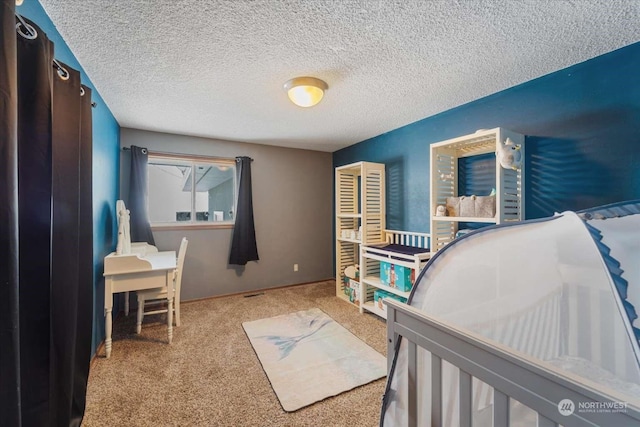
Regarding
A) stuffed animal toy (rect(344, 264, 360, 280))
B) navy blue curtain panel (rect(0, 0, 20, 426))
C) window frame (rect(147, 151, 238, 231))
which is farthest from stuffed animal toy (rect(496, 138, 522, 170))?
window frame (rect(147, 151, 238, 231))

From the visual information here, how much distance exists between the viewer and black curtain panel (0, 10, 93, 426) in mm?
735

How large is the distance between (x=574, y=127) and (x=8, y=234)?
2.98 m

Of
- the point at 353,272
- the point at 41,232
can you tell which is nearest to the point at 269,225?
the point at 353,272

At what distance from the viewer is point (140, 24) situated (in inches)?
54.7

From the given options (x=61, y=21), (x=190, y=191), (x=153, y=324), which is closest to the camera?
(x=61, y=21)

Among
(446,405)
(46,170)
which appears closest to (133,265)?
(46,170)

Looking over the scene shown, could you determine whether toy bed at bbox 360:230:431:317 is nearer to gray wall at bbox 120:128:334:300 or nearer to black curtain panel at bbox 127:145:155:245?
gray wall at bbox 120:128:334:300

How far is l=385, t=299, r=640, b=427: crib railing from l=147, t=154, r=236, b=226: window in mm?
3250

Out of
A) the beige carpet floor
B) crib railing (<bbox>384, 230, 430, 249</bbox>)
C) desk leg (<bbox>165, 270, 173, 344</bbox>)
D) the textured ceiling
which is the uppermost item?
the textured ceiling

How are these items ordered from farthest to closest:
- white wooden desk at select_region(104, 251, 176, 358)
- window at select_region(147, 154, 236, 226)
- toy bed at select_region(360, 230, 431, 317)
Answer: window at select_region(147, 154, 236, 226)
toy bed at select_region(360, 230, 431, 317)
white wooden desk at select_region(104, 251, 176, 358)

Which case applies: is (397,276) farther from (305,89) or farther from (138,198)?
(138,198)

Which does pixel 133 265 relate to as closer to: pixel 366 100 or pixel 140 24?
pixel 140 24

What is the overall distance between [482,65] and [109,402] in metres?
3.32

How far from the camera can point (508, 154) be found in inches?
72.8
